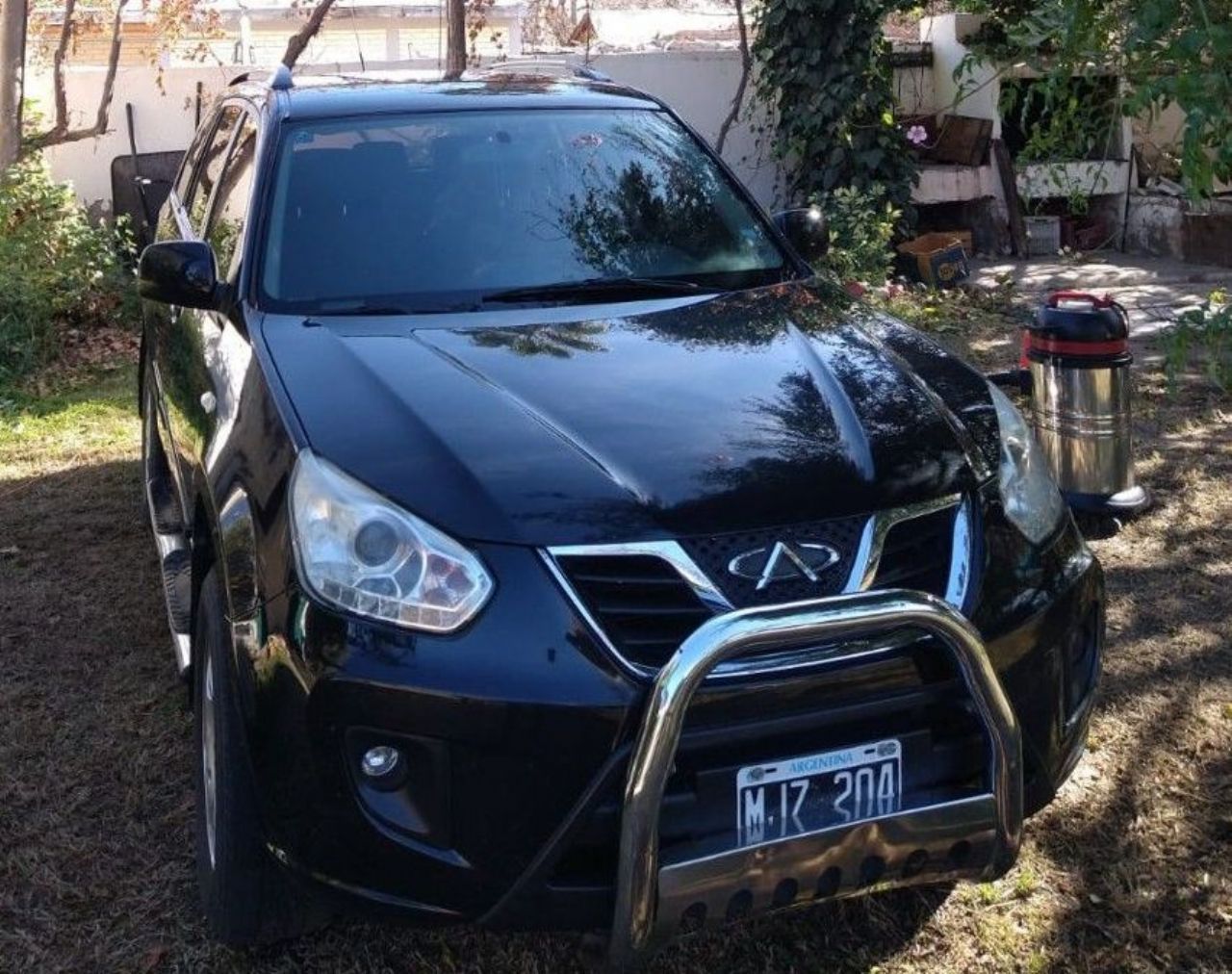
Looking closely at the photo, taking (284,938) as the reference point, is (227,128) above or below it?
above

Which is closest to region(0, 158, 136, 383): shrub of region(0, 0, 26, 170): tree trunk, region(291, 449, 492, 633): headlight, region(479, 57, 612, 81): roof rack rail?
region(0, 0, 26, 170): tree trunk

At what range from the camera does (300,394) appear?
287cm

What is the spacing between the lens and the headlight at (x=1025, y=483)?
112 inches

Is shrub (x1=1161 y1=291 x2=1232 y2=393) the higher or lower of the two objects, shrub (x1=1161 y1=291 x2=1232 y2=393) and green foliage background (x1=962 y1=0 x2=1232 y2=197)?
the lower

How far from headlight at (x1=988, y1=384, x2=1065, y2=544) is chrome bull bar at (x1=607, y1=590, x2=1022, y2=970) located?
18.0 inches

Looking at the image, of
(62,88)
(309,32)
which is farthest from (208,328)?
(309,32)

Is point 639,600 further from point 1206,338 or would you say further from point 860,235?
point 860,235

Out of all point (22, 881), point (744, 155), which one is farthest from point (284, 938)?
point (744, 155)

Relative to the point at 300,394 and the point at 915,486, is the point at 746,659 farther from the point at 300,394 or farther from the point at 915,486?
the point at 300,394

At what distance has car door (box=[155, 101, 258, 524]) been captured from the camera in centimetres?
341

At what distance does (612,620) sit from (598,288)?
144 cm

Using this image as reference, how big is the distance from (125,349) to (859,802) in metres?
7.28

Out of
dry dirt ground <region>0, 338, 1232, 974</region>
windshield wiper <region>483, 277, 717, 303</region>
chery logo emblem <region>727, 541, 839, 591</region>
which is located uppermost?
windshield wiper <region>483, 277, 717, 303</region>

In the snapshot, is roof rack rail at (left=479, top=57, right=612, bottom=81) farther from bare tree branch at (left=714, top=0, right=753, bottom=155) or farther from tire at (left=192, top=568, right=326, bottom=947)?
bare tree branch at (left=714, top=0, right=753, bottom=155)
